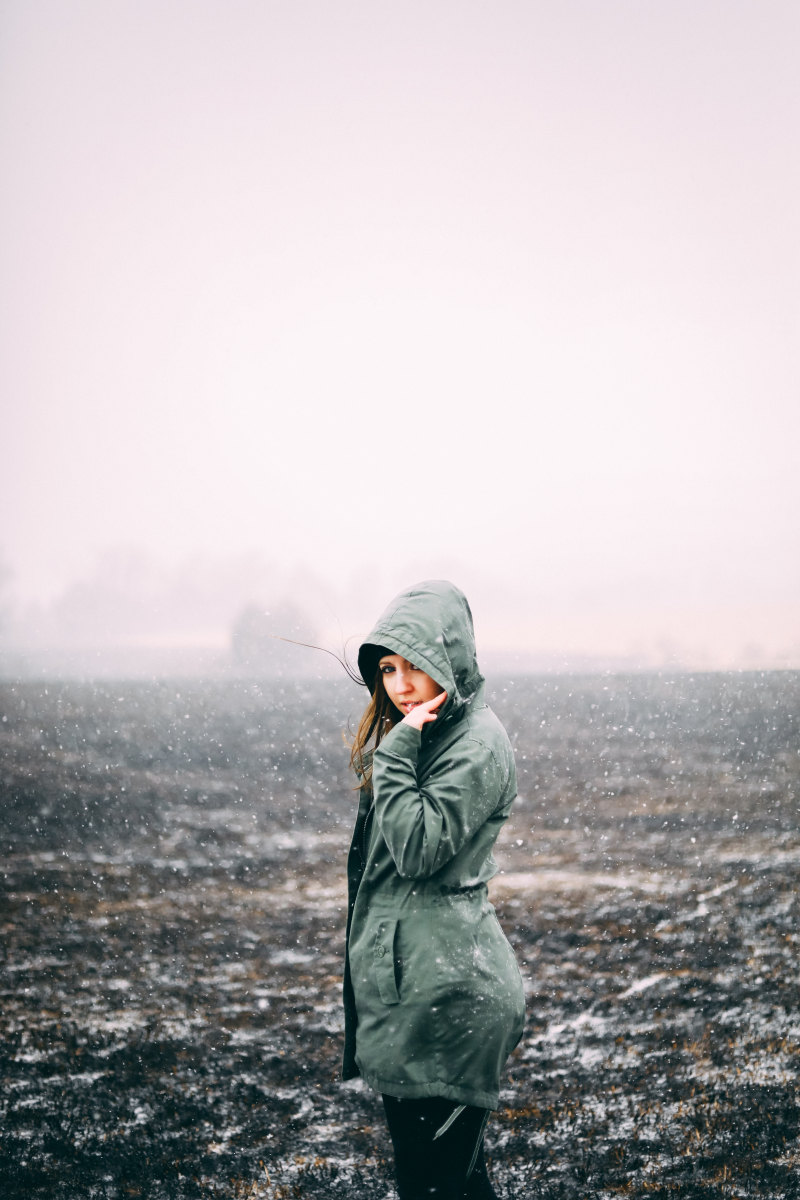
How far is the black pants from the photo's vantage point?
50.8 inches

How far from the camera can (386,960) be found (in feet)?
4.21

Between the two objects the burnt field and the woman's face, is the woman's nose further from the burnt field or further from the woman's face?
the burnt field

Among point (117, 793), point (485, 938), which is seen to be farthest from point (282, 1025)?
point (117, 793)

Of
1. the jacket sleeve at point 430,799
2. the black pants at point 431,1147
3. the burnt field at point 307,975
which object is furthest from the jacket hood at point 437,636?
the burnt field at point 307,975

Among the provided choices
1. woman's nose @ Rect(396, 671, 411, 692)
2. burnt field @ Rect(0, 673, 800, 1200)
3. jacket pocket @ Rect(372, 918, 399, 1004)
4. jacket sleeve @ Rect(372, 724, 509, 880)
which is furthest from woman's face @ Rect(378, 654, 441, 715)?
burnt field @ Rect(0, 673, 800, 1200)

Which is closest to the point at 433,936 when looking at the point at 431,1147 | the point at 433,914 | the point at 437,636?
the point at 433,914

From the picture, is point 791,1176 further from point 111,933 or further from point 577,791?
point 577,791

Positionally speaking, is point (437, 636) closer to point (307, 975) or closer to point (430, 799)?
point (430, 799)

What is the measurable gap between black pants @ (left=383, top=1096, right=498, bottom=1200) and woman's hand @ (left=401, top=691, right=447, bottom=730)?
0.66m

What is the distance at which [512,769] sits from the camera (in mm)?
1412

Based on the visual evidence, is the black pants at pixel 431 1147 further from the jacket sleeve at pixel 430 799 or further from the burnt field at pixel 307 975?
the burnt field at pixel 307 975

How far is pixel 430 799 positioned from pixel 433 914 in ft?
0.69

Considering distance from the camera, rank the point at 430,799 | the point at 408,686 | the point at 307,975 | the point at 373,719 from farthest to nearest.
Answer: the point at 307,975 < the point at 373,719 < the point at 408,686 < the point at 430,799

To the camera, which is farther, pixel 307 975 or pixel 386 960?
pixel 307 975
